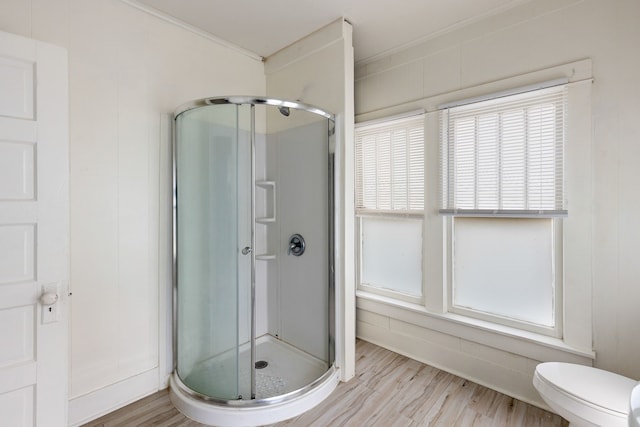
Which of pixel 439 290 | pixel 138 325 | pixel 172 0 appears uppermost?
pixel 172 0

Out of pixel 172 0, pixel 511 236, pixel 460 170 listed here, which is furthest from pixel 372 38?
pixel 511 236

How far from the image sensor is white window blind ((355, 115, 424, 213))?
246 cm

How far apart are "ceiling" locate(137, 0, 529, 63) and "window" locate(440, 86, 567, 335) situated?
2.06 ft

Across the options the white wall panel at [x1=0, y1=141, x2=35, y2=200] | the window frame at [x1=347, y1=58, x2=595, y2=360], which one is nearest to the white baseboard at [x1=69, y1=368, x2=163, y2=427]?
the white wall panel at [x1=0, y1=141, x2=35, y2=200]

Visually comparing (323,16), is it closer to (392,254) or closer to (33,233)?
(392,254)

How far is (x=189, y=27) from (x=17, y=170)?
4.96ft

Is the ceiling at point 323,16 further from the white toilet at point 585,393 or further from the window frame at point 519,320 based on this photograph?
the white toilet at point 585,393

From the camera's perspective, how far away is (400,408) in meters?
1.86

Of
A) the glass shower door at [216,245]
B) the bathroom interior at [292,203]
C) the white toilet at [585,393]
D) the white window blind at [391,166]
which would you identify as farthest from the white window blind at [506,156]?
the glass shower door at [216,245]

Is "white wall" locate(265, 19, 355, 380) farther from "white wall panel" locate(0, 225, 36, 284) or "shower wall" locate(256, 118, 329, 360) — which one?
"white wall panel" locate(0, 225, 36, 284)

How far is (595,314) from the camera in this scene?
1.71m

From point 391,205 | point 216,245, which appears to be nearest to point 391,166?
point 391,205

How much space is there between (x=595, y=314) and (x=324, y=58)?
2426 millimetres

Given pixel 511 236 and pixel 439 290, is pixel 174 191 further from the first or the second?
pixel 511 236
